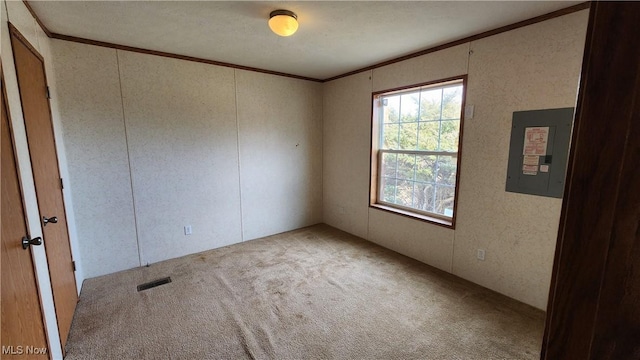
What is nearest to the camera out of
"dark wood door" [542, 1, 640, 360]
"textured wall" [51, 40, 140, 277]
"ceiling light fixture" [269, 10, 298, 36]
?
"dark wood door" [542, 1, 640, 360]

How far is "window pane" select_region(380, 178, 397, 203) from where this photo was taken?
371 cm

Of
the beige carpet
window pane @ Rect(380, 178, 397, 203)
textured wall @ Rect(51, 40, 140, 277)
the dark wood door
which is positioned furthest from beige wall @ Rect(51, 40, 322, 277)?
the dark wood door

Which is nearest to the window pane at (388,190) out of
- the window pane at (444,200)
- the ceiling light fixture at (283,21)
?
the window pane at (444,200)

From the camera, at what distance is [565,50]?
2090 millimetres

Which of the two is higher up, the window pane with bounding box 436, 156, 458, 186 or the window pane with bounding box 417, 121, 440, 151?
the window pane with bounding box 417, 121, 440, 151

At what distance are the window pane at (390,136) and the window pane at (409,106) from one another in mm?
174

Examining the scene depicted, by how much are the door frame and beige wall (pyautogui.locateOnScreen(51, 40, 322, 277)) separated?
1.28m

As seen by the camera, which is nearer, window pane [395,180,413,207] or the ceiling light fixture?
the ceiling light fixture

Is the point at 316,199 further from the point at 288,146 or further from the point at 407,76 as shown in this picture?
the point at 407,76

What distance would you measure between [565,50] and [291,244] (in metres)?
3.48

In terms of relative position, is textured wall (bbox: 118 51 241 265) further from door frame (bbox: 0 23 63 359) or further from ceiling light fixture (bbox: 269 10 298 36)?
ceiling light fixture (bbox: 269 10 298 36)

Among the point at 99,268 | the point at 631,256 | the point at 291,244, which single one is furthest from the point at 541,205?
the point at 99,268

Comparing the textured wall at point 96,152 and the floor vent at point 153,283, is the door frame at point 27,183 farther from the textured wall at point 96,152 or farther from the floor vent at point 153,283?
the textured wall at point 96,152

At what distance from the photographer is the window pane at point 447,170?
2975 mm
